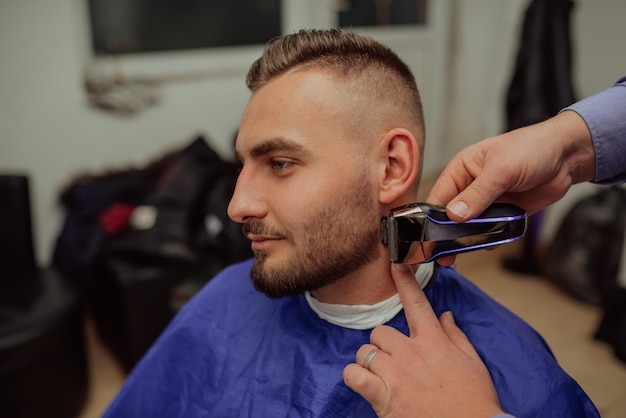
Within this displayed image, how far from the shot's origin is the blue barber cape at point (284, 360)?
3.01 feet

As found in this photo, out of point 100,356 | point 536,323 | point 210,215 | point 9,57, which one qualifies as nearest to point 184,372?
point 536,323

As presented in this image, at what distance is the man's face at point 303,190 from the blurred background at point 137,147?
672mm

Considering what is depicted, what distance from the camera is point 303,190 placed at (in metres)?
0.99

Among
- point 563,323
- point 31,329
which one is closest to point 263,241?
point 563,323

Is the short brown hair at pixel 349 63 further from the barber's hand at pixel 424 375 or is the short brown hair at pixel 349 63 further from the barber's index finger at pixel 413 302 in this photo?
the barber's hand at pixel 424 375

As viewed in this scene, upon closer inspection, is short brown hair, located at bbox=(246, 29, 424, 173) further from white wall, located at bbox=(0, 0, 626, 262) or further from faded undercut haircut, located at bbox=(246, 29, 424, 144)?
white wall, located at bbox=(0, 0, 626, 262)

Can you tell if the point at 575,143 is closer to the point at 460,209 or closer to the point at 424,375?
the point at 460,209

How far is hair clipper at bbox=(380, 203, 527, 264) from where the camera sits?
0.84 m

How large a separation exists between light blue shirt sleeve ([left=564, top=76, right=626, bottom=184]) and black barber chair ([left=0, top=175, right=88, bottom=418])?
6.11 feet

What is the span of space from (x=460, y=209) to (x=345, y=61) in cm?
38

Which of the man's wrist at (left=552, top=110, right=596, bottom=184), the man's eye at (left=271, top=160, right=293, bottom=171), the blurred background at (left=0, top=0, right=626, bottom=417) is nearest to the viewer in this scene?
the man's wrist at (left=552, top=110, right=596, bottom=184)

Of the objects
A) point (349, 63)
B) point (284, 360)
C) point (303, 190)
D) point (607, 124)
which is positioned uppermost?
point (349, 63)

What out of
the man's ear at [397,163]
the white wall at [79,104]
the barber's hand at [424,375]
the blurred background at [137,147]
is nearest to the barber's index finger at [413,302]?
the barber's hand at [424,375]

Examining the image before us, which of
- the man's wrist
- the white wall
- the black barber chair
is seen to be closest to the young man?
the man's wrist
